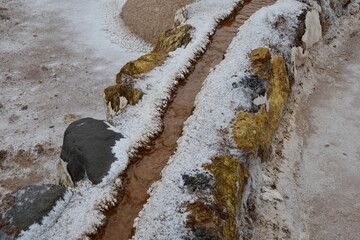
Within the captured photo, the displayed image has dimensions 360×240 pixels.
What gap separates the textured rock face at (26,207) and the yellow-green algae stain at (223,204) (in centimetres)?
380

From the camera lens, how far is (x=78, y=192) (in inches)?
387

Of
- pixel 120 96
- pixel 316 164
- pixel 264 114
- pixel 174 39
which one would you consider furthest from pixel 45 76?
pixel 316 164

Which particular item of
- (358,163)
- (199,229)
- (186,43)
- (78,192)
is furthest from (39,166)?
(358,163)

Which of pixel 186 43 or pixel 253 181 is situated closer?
pixel 253 181

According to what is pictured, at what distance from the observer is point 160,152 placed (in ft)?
37.7

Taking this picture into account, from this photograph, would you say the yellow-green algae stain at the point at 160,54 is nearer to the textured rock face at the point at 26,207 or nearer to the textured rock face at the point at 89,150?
the textured rock face at the point at 89,150

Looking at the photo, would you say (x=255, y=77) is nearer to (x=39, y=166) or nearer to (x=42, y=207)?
(x=42, y=207)

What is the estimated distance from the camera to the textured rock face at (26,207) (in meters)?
8.68

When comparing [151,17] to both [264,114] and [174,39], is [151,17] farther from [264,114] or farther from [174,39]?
[264,114]

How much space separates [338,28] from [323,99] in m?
7.69

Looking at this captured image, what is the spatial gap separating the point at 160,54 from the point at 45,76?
9321 mm

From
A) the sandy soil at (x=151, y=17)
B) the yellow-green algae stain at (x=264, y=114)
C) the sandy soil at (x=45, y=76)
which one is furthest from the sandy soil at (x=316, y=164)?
the sandy soil at (x=151, y=17)

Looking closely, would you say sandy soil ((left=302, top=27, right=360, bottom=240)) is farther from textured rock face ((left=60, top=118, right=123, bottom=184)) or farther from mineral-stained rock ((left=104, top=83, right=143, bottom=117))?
mineral-stained rock ((left=104, top=83, right=143, bottom=117))

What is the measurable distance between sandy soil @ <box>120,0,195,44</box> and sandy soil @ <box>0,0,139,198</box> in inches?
93.2
